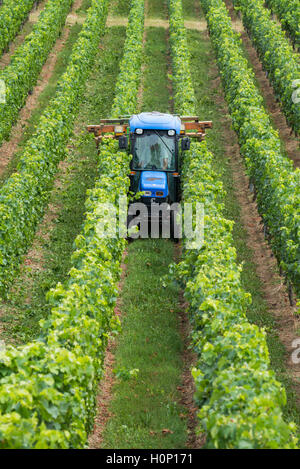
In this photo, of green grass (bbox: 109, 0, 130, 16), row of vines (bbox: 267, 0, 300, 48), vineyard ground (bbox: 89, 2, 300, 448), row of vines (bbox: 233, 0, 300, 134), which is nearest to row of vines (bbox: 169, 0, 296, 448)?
vineyard ground (bbox: 89, 2, 300, 448)

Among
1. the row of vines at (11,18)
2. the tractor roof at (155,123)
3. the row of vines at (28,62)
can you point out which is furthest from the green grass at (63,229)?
the row of vines at (11,18)

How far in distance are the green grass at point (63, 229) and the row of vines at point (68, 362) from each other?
1815 mm

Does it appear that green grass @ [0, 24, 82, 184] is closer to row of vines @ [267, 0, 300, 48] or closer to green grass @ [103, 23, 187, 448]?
green grass @ [103, 23, 187, 448]

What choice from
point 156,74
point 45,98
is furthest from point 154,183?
point 156,74

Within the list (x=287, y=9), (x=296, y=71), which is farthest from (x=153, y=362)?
(x=287, y=9)

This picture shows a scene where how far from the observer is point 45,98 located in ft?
97.5

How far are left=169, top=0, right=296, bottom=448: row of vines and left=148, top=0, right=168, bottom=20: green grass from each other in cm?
2734

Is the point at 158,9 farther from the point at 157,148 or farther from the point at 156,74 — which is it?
the point at 157,148

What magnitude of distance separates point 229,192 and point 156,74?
1224cm

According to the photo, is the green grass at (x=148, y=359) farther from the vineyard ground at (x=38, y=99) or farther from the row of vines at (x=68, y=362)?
the vineyard ground at (x=38, y=99)

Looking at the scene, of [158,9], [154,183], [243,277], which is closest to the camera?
[243,277]

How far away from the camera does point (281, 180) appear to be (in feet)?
59.2

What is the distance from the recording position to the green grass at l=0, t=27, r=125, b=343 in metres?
15.2

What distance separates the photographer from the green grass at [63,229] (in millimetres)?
15164
